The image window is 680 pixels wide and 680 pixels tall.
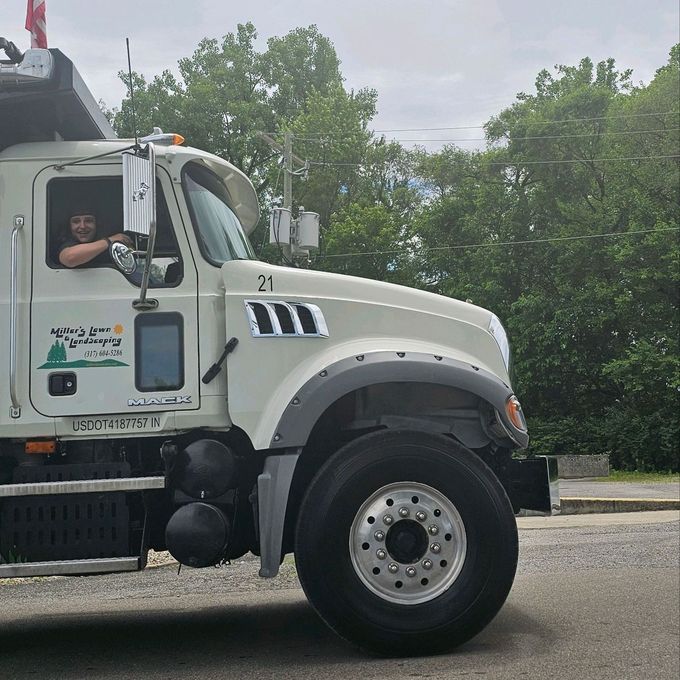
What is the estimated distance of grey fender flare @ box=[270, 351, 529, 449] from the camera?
5.32 metres

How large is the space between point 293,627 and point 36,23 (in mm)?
3748

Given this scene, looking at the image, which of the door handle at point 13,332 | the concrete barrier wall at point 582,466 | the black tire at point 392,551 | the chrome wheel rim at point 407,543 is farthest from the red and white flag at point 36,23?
the concrete barrier wall at point 582,466

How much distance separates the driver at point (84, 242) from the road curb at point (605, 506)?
9.70 m

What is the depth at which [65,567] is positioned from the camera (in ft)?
17.3

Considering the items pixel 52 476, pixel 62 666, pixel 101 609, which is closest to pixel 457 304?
pixel 52 476

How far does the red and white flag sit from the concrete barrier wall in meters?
20.8

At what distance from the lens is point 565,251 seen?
3756 centimetres

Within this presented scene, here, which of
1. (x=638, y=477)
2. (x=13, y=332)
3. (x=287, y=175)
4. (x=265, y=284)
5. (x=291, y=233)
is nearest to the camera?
(x=13, y=332)

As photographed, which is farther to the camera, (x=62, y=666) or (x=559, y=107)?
(x=559, y=107)

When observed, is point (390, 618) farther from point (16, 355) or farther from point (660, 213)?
point (660, 213)

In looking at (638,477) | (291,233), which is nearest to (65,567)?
(291,233)

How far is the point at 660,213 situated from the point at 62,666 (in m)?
31.7

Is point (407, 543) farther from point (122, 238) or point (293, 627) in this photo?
point (122, 238)

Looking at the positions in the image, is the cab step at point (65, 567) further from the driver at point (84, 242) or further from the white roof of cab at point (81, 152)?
the white roof of cab at point (81, 152)
